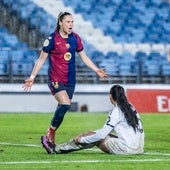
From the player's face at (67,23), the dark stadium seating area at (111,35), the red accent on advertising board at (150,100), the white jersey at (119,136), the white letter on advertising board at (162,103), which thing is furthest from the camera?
the dark stadium seating area at (111,35)

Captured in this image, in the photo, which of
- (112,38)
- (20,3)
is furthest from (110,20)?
(20,3)

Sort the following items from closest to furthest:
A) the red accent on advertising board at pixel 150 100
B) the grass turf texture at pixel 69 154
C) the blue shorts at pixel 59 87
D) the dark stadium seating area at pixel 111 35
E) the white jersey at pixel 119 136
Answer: the grass turf texture at pixel 69 154, the white jersey at pixel 119 136, the blue shorts at pixel 59 87, the red accent on advertising board at pixel 150 100, the dark stadium seating area at pixel 111 35

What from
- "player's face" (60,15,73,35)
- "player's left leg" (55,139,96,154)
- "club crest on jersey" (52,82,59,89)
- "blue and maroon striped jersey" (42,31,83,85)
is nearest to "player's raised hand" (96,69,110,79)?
"blue and maroon striped jersey" (42,31,83,85)

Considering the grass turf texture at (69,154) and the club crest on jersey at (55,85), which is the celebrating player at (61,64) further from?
the grass turf texture at (69,154)

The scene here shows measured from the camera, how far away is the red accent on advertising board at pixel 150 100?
28.7 m

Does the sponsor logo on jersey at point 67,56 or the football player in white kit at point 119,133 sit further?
the sponsor logo on jersey at point 67,56

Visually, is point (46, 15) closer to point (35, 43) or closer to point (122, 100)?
point (35, 43)

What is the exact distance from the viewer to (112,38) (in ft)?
113

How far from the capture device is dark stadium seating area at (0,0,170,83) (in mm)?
29469

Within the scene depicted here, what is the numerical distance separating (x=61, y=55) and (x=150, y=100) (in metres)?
15.4

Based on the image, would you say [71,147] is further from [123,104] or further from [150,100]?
[150,100]

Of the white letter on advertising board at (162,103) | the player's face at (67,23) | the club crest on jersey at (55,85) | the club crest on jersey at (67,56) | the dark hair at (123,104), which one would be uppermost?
the player's face at (67,23)

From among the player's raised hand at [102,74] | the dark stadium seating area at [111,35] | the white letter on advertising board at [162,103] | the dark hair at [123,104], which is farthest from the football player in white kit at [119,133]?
the white letter on advertising board at [162,103]

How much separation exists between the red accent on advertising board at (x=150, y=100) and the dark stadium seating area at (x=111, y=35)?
3.50ft
